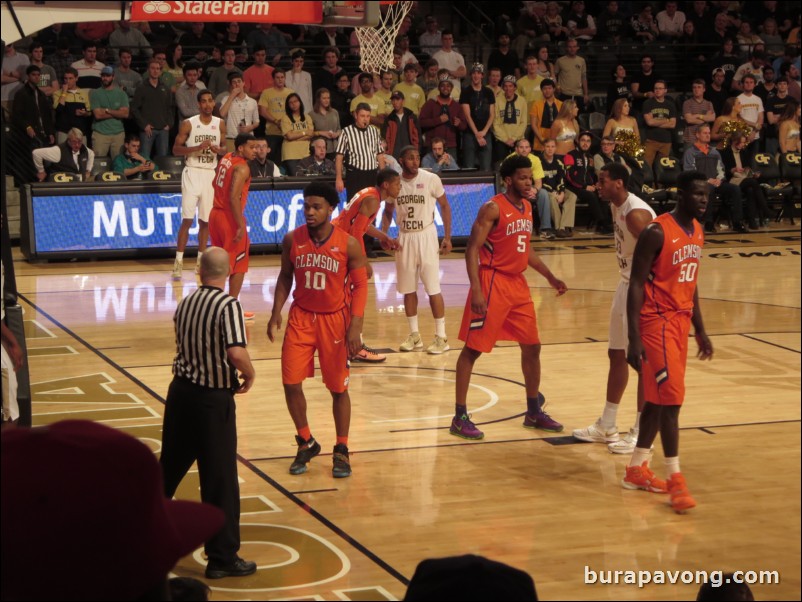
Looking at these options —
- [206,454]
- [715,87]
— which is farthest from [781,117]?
[206,454]

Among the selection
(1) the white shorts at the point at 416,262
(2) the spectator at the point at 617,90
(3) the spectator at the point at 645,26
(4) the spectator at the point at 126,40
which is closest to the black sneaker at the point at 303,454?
(1) the white shorts at the point at 416,262

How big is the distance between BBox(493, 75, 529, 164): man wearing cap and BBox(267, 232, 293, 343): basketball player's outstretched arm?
42.0 feet

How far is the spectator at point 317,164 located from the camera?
61.0 feet

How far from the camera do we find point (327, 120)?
19.3 meters

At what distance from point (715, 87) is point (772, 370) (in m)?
13.0

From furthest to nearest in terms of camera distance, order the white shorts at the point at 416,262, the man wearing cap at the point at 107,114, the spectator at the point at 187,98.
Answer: the spectator at the point at 187,98
the man wearing cap at the point at 107,114
the white shorts at the point at 416,262

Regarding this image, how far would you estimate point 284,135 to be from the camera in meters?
19.1

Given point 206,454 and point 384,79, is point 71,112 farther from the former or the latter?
point 206,454

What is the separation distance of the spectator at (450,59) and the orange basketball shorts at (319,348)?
1412 centimetres

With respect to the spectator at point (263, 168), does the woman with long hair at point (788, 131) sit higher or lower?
higher

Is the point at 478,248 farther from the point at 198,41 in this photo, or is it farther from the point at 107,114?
the point at 198,41

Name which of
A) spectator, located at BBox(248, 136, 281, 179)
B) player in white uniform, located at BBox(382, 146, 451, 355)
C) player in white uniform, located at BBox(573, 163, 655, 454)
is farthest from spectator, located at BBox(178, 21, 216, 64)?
player in white uniform, located at BBox(573, 163, 655, 454)

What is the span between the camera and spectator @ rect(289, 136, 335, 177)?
61.0 ft

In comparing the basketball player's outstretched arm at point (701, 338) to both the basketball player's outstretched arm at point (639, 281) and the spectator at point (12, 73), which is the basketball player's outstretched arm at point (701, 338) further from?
the spectator at point (12, 73)
